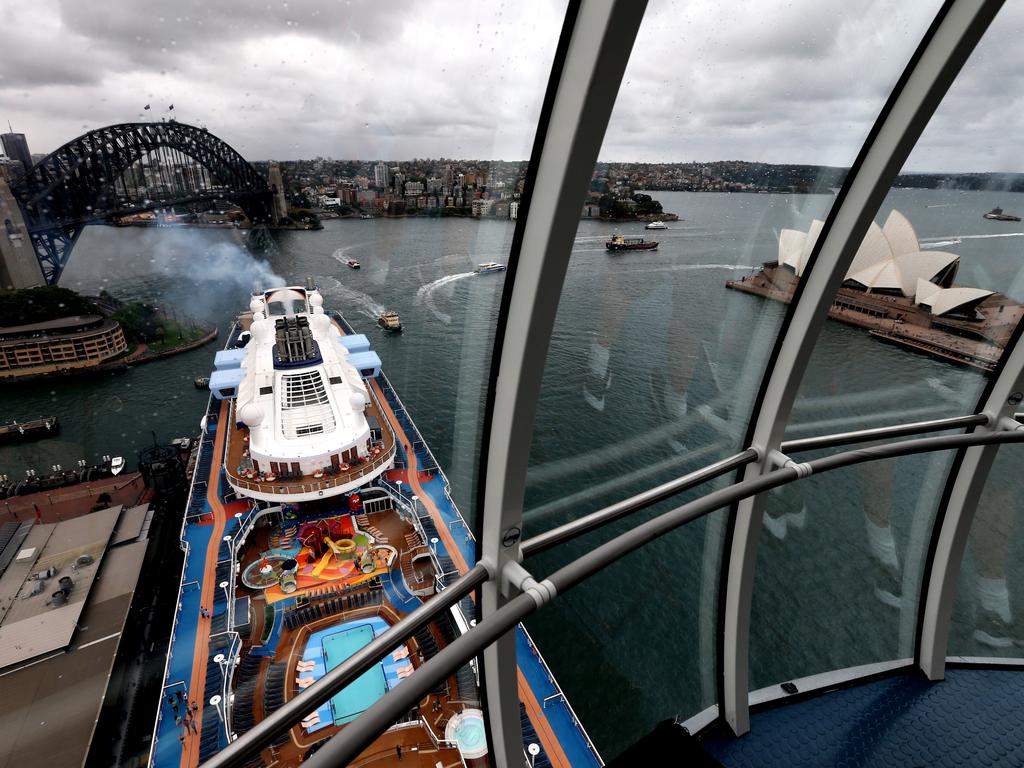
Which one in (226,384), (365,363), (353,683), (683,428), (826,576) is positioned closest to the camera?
(683,428)

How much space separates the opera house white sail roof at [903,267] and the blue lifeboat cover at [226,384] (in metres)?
10.6

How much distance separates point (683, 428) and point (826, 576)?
381cm

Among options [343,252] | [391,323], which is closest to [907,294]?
[391,323]

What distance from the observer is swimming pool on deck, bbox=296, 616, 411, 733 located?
4.51m

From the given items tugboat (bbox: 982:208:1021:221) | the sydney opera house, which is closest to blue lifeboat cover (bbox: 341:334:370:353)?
the sydney opera house

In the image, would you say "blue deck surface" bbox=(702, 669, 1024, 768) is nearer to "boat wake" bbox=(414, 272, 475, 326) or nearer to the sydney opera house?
the sydney opera house

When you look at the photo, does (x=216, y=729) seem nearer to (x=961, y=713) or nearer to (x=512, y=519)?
(x=512, y=519)

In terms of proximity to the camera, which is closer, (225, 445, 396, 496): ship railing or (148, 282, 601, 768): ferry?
(148, 282, 601, 768): ferry

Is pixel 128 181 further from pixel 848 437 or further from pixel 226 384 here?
pixel 848 437

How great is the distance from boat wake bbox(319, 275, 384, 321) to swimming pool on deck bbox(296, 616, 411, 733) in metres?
12.7

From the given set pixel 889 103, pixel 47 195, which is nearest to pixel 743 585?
pixel 889 103

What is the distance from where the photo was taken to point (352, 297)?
19.1m

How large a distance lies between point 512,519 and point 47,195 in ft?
49.5

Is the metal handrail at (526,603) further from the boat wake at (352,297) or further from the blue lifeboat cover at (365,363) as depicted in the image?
the boat wake at (352,297)
